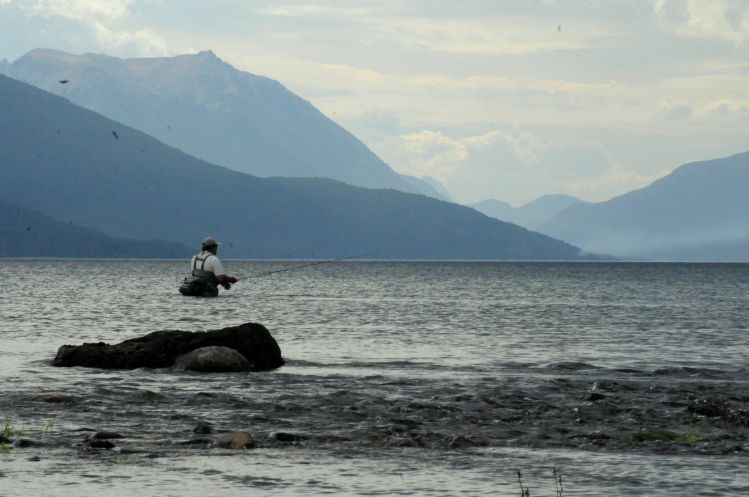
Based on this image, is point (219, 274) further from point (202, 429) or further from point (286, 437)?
point (286, 437)

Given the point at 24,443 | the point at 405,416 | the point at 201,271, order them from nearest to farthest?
the point at 24,443
the point at 405,416
the point at 201,271

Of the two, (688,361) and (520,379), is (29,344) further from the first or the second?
(688,361)

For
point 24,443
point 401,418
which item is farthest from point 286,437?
point 24,443

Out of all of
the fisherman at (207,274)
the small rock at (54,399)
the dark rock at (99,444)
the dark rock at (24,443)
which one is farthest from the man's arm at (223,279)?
the dark rock at (99,444)

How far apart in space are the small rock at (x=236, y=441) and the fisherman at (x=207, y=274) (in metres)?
31.1

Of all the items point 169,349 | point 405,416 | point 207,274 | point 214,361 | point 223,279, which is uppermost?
point 207,274

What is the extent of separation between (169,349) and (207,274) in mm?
24649

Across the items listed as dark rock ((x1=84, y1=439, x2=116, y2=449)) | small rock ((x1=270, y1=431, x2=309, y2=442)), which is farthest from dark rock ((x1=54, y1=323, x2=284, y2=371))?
dark rock ((x1=84, y1=439, x2=116, y2=449))

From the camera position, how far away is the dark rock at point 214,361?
29578 mm

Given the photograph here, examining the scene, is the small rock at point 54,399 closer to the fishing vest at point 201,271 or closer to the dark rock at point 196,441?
the dark rock at point 196,441

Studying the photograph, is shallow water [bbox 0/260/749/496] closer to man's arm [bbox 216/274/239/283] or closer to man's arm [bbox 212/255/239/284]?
man's arm [bbox 216/274/239/283]

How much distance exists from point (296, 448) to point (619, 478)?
5099mm

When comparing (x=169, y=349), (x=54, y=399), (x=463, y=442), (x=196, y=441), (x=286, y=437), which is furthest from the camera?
(x=169, y=349)

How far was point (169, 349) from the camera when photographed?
30.4 meters
